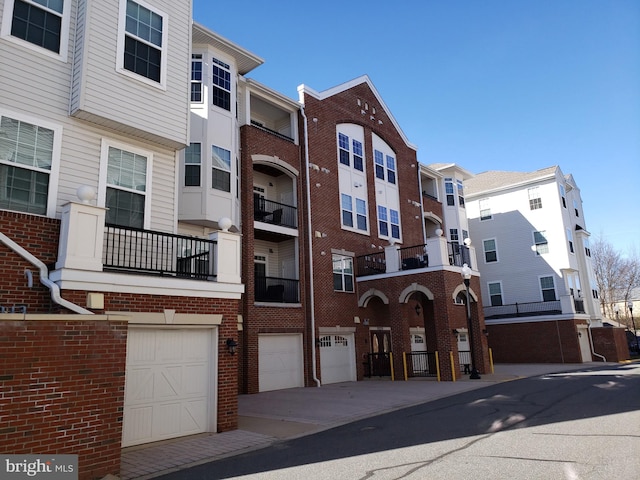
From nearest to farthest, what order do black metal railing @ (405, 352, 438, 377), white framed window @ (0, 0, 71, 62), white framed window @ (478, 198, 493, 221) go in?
white framed window @ (0, 0, 71, 62) → black metal railing @ (405, 352, 438, 377) → white framed window @ (478, 198, 493, 221)

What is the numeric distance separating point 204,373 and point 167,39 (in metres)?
7.80

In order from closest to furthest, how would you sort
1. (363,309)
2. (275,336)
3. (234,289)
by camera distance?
1. (234,289)
2. (275,336)
3. (363,309)

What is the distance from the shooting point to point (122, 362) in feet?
23.8

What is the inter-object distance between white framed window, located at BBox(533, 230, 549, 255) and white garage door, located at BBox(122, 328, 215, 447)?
30.7 m

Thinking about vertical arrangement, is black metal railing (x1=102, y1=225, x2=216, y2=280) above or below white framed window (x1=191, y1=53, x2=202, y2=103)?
below

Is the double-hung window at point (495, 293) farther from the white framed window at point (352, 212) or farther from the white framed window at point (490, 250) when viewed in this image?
the white framed window at point (352, 212)

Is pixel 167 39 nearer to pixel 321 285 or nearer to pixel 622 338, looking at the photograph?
pixel 321 285

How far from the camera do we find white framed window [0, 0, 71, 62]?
8992 millimetres

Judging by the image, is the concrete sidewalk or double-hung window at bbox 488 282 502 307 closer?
the concrete sidewalk

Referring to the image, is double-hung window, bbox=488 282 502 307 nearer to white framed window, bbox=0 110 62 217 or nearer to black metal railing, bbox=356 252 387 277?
black metal railing, bbox=356 252 387 277

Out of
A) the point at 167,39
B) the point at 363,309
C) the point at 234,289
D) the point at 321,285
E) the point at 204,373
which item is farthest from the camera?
the point at 363,309

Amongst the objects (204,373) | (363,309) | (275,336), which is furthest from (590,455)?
(363,309)

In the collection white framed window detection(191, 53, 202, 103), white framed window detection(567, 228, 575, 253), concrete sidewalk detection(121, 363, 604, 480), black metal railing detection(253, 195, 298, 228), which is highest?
white framed window detection(191, 53, 202, 103)

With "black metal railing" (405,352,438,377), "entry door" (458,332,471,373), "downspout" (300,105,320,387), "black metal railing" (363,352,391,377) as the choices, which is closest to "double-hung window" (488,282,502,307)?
"entry door" (458,332,471,373)
